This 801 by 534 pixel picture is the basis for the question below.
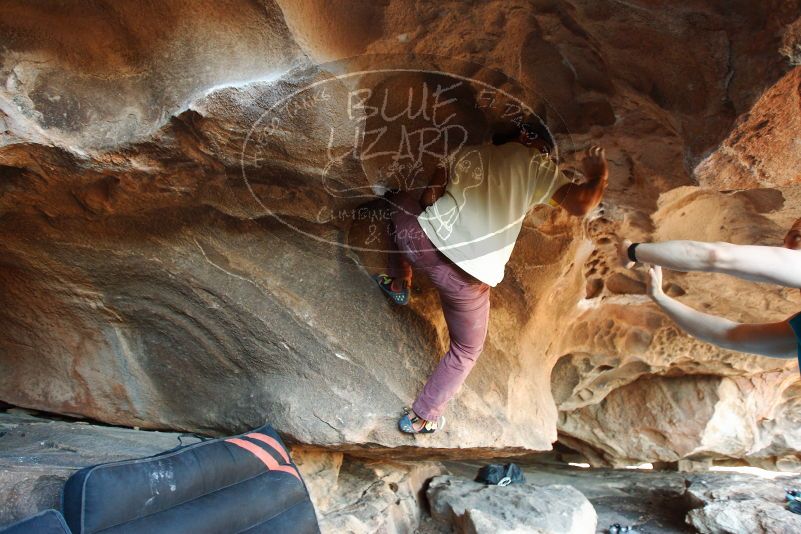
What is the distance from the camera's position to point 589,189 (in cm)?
190

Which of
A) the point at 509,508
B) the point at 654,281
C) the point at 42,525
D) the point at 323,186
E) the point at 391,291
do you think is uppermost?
the point at 323,186

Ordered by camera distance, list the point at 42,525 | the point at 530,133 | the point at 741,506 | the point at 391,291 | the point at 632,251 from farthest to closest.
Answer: the point at 741,506 < the point at 391,291 < the point at 530,133 < the point at 632,251 < the point at 42,525

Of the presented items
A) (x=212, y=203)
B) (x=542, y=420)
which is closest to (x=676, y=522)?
(x=542, y=420)

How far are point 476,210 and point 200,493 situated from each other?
1.21m

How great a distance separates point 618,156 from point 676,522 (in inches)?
87.0

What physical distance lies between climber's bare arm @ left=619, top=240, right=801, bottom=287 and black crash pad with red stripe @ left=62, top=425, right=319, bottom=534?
4.54 ft

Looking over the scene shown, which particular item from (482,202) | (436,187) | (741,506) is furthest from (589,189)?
(741,506)

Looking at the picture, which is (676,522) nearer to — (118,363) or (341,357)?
(341,357)

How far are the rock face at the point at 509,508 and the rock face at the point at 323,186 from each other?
286mm

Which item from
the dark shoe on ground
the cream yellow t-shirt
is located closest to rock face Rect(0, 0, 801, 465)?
the dark shoe on ground

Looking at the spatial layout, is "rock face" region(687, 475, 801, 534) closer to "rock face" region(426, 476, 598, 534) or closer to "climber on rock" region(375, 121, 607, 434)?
"rock face" region(426, 476, 598, 534)

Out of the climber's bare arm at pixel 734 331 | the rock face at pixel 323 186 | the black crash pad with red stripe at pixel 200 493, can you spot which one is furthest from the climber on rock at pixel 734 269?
the black crash pad with red stripe at pixel 200 493

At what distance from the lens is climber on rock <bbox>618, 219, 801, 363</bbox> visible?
53.5 inches

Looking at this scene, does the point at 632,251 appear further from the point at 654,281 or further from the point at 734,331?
the point at 734,331
